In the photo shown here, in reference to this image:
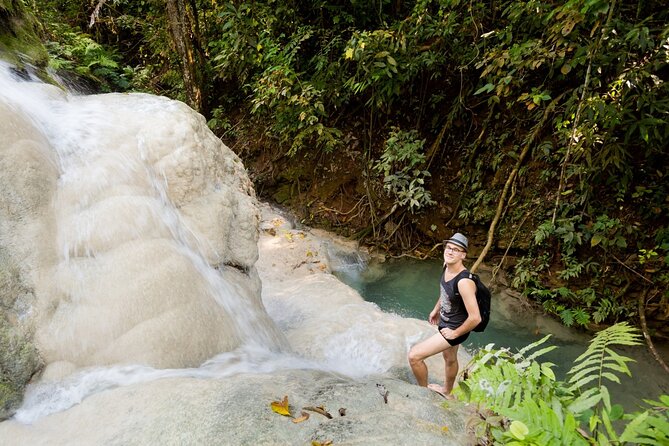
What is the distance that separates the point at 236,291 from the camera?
3.16 meters

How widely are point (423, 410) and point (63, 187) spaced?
2.70 metres

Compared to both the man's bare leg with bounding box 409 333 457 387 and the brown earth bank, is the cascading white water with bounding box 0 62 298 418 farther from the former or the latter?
the brown earth bank

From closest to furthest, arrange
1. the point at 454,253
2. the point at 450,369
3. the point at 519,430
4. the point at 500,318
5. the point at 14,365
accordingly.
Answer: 1. the point at 519,430
2. the point at 14,365
3. the point at 454,253
4. the point at 450,369
5. the point at 500,318

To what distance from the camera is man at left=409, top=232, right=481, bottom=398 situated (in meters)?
2.75

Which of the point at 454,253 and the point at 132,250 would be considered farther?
the point at 454,253

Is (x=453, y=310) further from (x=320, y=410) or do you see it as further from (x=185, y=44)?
(x=185, y=44)

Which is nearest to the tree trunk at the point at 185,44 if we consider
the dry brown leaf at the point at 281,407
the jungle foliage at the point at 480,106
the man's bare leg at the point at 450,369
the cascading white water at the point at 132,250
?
the jungle foliage at the point at 480,106

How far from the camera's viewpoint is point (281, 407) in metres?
1.81

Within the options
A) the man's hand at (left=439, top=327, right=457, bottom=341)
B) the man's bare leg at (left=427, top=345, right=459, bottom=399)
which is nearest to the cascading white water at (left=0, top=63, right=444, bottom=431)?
the man's bare leg at (left=427, top=345, right=459, bottom=399)

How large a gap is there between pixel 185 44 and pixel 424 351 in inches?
266

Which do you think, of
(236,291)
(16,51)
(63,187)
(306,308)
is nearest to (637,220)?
(306,308)

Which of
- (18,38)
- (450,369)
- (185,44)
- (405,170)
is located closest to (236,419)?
(450,369)

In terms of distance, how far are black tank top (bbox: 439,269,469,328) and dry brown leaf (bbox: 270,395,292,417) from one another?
1.54 meters

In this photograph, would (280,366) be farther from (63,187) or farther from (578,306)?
(578,306)
